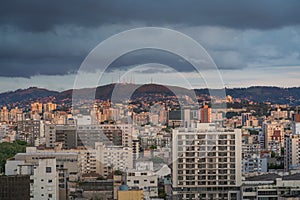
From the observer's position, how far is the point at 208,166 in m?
7.07

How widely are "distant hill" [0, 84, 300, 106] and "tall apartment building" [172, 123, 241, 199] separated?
1.59m

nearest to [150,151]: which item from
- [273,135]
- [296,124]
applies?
[296,124]

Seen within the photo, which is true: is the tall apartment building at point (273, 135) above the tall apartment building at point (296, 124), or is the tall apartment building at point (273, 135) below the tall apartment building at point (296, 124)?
below

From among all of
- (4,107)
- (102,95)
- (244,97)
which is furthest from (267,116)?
(102,95)

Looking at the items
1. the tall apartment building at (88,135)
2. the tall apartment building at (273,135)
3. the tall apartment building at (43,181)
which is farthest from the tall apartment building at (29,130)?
the tall apartment building at (43,181)

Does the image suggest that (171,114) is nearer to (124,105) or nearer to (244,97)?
(124,105)

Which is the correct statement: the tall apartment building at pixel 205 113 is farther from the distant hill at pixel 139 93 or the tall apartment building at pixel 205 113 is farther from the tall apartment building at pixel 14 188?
the tall apartment building at pixel 14 188

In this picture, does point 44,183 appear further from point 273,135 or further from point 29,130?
point 273,135

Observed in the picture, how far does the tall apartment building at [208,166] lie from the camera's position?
6.94 metres

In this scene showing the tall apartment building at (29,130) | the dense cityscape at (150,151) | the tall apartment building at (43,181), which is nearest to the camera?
the tall apartment building at (43,181)

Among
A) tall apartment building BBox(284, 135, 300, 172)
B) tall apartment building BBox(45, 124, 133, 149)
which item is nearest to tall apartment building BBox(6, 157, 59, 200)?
tall apartment building BBox(45, 124, 133, 149)

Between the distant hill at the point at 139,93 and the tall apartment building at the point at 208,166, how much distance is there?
159 cm

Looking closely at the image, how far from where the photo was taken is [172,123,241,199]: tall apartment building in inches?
273

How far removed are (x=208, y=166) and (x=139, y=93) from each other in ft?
12.2
